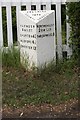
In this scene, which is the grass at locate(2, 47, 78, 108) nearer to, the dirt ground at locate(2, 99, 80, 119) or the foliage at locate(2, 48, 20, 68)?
the foliage at locate(2, 48, 20, 68)

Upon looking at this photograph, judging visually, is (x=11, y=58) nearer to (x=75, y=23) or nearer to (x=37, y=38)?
(x=37, y=38)

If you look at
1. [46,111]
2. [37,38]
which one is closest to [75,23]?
[37,38]

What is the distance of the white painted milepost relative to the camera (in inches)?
226

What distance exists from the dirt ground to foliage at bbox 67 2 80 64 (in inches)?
59.0

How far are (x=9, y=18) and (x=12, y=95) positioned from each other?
186 centimetres

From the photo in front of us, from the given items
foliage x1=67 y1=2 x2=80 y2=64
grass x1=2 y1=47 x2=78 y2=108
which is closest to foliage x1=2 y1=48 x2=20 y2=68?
grass x1=2 y1=47 x2=78 y2=108

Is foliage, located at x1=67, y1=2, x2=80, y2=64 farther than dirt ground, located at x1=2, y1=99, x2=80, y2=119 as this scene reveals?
Yes

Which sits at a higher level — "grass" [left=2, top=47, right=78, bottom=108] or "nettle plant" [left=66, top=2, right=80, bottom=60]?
"nettle plant" [left=66, top=2, right=80, bottom=60]

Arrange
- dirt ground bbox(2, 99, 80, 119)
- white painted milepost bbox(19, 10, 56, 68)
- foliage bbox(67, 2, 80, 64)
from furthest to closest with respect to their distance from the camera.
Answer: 1. foliage bbox(67, 2, 80, 64)
2. white painted milepost bbox(19, 10, 56, 68)
3. dirt ground bbox(2, 99, 80, 119)

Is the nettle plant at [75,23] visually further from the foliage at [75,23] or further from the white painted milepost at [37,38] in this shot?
the white painted milepost at [37,38]

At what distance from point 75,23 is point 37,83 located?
1204 millimetres

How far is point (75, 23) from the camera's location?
6.00m

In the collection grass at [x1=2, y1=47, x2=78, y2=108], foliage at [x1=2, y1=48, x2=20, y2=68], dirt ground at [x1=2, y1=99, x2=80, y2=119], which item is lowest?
dirt ground at [x1=2, y1=99, x2=80, y2=119]

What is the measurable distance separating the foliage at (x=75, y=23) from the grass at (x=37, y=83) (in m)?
0.26
